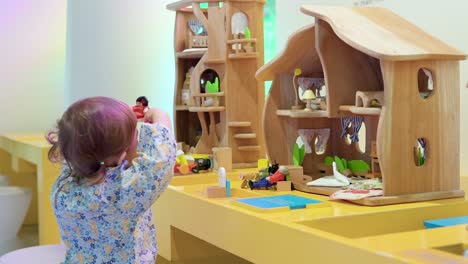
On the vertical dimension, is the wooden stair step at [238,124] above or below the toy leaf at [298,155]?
above

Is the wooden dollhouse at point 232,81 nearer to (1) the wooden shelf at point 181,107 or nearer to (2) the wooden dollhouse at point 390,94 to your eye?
(1) the wooden shelf at point 181,107

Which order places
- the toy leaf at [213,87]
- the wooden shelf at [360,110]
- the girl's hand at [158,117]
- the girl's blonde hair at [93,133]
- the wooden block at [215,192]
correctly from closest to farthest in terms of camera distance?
the girl's blonde hair at [93,133] < the girl's hand at [158,117] < the wooden shelf at [360,110] < the wooden block at [215,192] < the toy leaf at [213,87]

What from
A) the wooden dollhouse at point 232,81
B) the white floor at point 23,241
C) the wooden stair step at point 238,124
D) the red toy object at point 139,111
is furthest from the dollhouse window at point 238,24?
the white floor at point 23,241

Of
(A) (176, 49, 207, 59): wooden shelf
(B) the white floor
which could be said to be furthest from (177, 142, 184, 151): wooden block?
(B) the white floor

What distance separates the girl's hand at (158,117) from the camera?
55.4 inches

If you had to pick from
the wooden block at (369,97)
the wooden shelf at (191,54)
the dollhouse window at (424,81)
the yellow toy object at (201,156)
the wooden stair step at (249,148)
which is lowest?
the yellow toy object at (201,156)

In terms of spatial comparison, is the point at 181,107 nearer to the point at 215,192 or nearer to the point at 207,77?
the point at 207,77

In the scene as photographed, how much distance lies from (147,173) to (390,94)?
58 cm

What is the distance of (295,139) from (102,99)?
2.60ft

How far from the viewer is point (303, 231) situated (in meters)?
1.25

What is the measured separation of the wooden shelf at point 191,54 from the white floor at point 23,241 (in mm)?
1424

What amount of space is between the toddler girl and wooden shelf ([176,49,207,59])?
108 centimetres

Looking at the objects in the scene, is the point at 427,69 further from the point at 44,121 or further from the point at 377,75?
the point at 44,121

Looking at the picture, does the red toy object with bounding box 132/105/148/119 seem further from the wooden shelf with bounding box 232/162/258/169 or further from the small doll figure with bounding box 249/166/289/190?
the wooden shelf with bounding box 232/162/258/169
